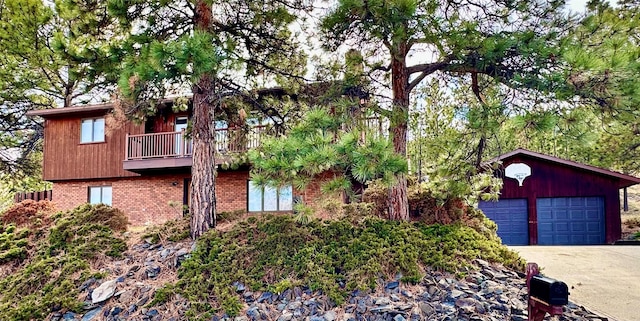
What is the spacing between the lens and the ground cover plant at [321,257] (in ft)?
19.5

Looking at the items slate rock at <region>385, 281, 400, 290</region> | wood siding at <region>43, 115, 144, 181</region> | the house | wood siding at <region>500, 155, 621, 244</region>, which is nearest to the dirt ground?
wood siding at <region>500, 155, 621, 244</region>

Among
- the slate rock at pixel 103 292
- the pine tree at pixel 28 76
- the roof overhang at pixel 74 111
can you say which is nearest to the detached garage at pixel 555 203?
the slate rock at pixel 103 292

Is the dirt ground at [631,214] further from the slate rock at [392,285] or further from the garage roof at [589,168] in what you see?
the slate rock at [392,285]

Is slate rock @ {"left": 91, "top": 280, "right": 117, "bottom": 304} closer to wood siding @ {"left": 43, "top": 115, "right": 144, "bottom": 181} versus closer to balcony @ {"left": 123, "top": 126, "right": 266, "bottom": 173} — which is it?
balcony @ {"left": 123, "top": 126, "right": 266, "bottom": 173}

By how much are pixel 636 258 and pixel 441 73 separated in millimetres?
6513

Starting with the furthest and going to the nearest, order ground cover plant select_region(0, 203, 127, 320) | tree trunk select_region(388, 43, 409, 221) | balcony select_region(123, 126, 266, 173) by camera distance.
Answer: balcony select_region(123, 126, 266, 173) < tree trunk select_region(388, 43, 409, 221) < ground cover plant select_region(0, 203, 127, 320)

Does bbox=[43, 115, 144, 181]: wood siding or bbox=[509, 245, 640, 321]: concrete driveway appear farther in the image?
bbox=[43, 115, 144, 181]: wood siding

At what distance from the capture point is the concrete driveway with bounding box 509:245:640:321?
575cm

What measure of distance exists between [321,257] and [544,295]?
3.52 meters

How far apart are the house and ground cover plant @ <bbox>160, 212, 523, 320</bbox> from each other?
5064 millimetres

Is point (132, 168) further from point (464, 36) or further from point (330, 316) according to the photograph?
point (464, 36)

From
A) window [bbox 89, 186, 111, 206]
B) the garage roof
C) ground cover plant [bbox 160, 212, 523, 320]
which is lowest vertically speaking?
ground cover plant [bbox 160, 212, 523, 320]

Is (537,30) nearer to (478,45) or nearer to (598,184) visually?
(478,45)

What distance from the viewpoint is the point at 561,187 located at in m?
14.7
